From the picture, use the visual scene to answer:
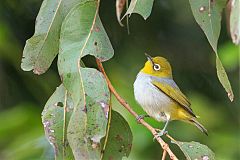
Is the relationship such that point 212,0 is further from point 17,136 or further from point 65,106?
point 17,136

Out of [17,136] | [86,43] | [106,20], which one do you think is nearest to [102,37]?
[86,43]

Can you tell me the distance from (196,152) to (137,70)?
2.27 m

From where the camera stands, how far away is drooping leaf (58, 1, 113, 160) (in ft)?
6.43

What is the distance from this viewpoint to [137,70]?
14.4ft

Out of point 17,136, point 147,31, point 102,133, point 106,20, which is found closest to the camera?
point 102,133

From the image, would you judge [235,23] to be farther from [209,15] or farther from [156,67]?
[156,67]

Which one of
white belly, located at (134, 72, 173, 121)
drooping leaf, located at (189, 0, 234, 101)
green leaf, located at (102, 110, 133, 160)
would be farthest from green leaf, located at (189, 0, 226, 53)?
white belly, located at (134, 72, 173, 121)

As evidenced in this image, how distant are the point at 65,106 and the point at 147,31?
2336 millimetres

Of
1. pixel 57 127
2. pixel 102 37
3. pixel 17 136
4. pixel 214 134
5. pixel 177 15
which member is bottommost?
pixel 214 134

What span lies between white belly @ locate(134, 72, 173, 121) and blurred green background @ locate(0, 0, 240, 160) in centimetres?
81

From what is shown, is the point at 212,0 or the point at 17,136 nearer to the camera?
the point at 212,0

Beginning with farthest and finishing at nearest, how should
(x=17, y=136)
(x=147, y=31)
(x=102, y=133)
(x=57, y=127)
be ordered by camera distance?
(x=147, y=31), (x=17, y=136), (x=57, y=127), (x=102, y=133)

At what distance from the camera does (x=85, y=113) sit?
6.50ft

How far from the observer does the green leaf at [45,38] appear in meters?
2.22
